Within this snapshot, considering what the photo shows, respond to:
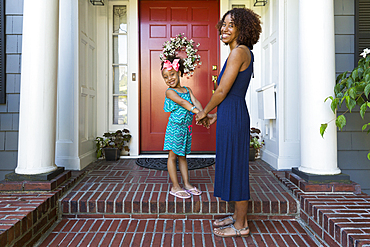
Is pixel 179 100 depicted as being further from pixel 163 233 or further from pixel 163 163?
pixel 163 163

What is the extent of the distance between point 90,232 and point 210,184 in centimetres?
108

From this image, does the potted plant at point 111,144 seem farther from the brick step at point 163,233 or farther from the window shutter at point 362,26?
the window shutter at point 362,26

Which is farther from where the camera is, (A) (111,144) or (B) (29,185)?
(A) (111,144)

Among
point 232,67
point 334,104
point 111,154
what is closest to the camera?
point 232,67

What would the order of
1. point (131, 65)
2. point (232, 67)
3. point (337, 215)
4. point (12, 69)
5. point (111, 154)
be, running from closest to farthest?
point (232, 67) → point (337, 215) → point (12, 69) → point (111, 154) → point (131, 65)

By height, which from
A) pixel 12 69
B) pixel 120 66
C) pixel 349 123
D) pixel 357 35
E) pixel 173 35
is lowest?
pixel 349 123

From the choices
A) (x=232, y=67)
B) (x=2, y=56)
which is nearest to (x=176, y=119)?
(x=232, y=67)

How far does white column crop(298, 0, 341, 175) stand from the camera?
2.04 m

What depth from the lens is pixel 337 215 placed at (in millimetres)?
1621

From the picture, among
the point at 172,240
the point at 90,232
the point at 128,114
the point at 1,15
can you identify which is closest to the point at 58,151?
the point at 128,114

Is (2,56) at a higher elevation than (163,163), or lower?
higher

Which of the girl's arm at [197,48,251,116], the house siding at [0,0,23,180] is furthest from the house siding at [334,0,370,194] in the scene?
the house siding at [0,0,23,180]

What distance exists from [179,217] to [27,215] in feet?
3.39

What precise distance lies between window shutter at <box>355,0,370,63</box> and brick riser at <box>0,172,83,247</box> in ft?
10.4
